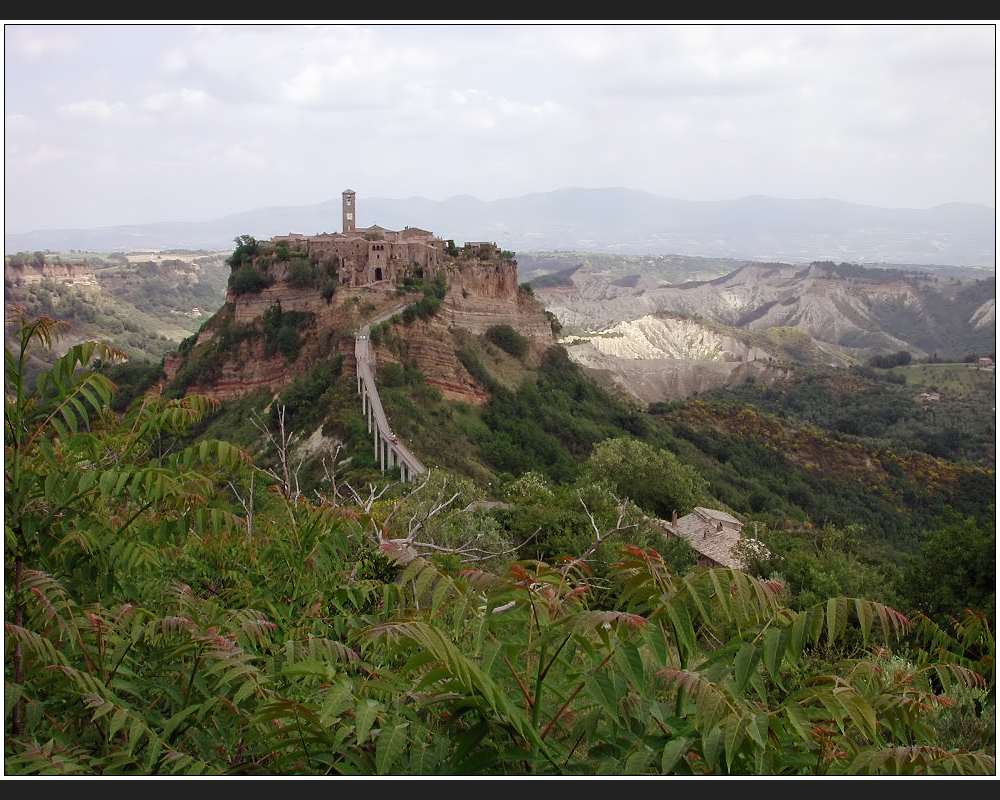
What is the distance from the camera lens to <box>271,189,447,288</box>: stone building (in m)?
46.1

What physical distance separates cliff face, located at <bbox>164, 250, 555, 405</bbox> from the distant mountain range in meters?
4.98

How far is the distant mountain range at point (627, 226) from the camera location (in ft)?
186

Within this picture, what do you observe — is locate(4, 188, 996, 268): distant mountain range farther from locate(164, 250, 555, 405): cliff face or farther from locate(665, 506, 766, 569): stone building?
locate(665, 506, 766, 569): stone building

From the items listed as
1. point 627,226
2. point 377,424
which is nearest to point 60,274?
point 377,424

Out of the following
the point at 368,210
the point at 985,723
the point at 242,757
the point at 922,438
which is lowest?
the point at 922,438

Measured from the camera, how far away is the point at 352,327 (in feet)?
134

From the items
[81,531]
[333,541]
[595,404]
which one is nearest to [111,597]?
[81,531]

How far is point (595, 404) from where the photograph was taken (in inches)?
1975

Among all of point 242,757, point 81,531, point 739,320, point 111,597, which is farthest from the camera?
point 739,320

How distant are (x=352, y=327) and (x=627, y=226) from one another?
101 metres

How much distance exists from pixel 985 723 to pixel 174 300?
10549 cm

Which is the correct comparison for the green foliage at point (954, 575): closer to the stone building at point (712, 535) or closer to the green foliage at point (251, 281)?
the stone building at point (712, 535)

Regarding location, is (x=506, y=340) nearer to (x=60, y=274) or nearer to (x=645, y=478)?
(x=645, y=478)

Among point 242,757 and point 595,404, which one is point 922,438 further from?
point 242,757
